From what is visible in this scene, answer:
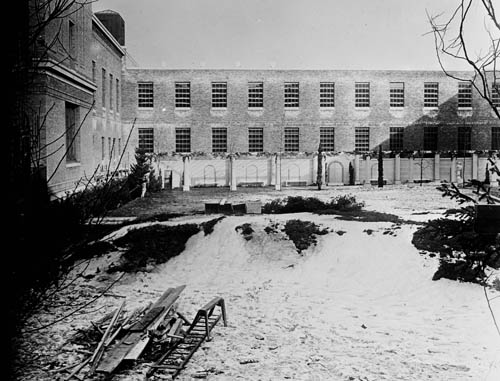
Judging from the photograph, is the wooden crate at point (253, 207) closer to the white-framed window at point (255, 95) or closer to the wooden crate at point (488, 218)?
the wooden crate at point (488, 218)

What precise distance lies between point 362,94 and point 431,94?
138 inches

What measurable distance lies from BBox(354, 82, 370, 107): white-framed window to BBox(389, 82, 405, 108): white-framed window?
1143mm

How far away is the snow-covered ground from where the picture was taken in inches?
265

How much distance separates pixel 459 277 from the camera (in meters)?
9.73

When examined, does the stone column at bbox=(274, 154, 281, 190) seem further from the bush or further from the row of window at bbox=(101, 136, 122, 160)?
the row of window at bbox=(101, 136, 122, 160)

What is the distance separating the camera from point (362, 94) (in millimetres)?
27672

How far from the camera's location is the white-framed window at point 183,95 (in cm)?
2756

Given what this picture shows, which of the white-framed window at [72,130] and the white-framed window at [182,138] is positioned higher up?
the white-framed window at [182,138]

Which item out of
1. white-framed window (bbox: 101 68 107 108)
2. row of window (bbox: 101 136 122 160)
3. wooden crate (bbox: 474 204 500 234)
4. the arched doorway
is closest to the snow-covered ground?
wooden crate (bbox: 474 204 500 234)

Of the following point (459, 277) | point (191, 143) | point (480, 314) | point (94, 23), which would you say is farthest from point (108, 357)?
point (191, 143)

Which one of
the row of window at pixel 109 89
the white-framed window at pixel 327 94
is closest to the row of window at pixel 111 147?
the row of window at pixel 109 89

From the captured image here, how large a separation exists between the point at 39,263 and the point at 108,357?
1.77 m

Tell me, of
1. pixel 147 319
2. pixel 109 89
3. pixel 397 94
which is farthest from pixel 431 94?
pixel 147 319

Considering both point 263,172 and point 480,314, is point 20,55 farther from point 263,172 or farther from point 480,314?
point 263,172
